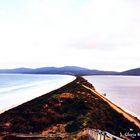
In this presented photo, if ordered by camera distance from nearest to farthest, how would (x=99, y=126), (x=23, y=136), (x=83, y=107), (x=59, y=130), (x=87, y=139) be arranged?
(x=87, y=139)
(x=23, y=136)
(x=59, y=130)
(x=99, y=126)
(x=83, y=107)

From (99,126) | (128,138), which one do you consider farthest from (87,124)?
(128,138)

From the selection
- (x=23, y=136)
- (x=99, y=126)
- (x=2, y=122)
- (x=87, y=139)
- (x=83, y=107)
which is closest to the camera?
(x=87, y=139)

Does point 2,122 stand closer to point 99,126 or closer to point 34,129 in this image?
point 34,129

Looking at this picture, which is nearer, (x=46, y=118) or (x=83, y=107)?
(x=46, y=118)

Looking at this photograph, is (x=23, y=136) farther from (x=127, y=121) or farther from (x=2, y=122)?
(x=127, y=121)

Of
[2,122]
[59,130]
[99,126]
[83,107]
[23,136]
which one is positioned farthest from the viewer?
[83,107]

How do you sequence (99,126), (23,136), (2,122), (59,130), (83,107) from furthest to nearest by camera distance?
1. (83,107)
2. (2,122)
3. (99,126)
4. (59,130)
5. (23,136)

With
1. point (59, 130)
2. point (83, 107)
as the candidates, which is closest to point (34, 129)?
point (59, 130)

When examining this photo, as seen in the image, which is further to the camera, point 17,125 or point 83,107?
point 83,107

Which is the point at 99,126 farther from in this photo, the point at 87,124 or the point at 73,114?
the point at 73,114
